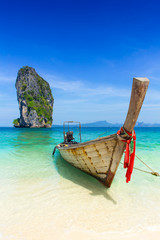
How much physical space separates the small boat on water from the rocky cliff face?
73445 millimetres

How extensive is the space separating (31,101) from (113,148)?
7788cm

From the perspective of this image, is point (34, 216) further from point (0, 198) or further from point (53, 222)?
point (0, 198)

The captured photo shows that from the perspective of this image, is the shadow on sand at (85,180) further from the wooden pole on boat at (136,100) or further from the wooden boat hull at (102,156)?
the wooden pole on boat at (136,100)

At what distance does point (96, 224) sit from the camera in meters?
3.08

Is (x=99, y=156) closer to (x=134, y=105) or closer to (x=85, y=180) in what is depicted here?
(x=85, y=180)

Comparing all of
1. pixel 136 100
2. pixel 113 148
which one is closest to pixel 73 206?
pixel 113 148

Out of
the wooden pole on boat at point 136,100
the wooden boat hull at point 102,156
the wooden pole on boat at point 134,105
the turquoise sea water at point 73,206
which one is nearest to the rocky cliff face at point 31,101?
the turquoise sea water at point 73,206

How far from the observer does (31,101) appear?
248 ft

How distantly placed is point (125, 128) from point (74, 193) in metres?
2.84

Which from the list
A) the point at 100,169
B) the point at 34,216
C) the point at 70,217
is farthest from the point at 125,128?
the point at 34,216

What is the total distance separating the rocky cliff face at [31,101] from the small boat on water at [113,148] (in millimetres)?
73445

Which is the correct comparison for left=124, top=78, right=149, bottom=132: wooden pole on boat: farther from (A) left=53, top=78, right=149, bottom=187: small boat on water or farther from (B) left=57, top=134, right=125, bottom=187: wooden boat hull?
(B) left=57, top=134, right=125, bottom=187: wooden boat hull

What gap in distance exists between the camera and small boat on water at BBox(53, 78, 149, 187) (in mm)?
3141

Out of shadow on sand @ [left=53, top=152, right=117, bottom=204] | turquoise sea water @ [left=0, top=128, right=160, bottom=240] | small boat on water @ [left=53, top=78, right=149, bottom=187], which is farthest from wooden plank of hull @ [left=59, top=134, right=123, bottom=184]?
turquoise sea water @ [left=0, top=128, right=160, bottom=240]
